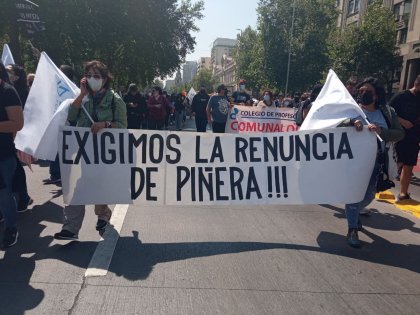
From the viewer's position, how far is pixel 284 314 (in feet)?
10.7

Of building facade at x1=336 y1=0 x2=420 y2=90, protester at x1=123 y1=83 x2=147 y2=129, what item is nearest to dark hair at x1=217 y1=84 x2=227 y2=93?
protester at x1=123 y1=83 x2=147 y2=129

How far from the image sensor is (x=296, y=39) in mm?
40969

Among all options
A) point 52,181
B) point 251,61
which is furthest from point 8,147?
point 251,61

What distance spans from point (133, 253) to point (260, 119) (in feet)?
28.0

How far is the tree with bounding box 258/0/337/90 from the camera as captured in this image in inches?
1602

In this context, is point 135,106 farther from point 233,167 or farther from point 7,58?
point 233,167

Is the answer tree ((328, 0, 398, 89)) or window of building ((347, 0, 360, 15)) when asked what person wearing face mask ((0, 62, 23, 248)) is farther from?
window of building ((347, 0, 360, 15))

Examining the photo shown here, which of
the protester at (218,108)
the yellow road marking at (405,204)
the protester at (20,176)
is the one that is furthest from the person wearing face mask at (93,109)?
the protester at (218,108)

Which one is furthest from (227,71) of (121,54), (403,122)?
(403,122)

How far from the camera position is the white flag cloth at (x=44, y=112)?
16.8 ft

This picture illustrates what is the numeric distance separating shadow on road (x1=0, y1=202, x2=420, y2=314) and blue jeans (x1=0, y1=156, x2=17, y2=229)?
30 cm

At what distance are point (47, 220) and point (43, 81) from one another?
5.92 ft

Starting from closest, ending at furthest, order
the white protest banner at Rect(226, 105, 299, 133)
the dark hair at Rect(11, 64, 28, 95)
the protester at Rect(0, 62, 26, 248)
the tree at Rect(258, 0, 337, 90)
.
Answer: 1. the protester at Rect(0, 62, 26, 248)
2. the dark hair at Rect(11, 64, 28, 95)
3. the white protest banner at Rect(226, 105, 299, 133)
4. the tree at Rect(258, 0, 337, 90)

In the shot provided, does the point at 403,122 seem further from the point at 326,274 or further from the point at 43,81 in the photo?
the point at 43,81
